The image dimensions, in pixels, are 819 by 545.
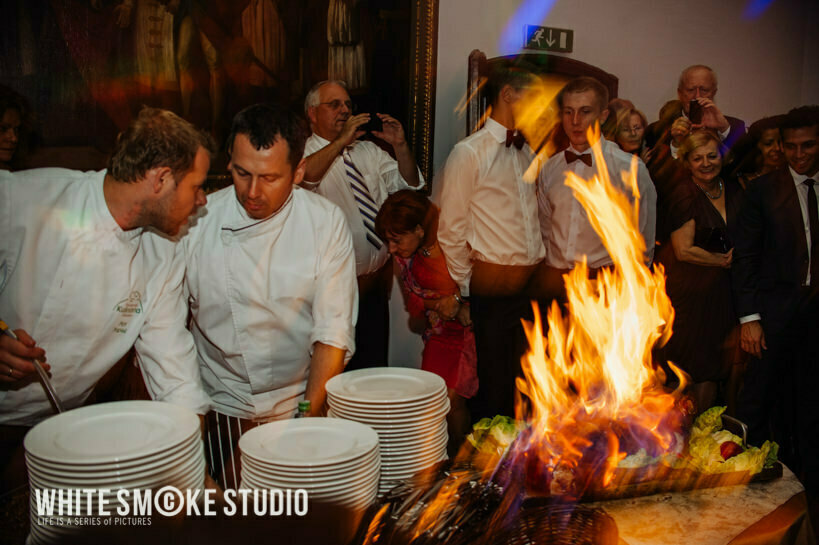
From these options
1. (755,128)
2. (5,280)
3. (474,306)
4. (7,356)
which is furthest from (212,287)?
(755,128)

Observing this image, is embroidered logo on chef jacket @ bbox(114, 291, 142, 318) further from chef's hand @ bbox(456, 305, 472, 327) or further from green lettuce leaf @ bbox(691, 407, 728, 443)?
chef's hand @ bbox(456, 305, 472, 327)

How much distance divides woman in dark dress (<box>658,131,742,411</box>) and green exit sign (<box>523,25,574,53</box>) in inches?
55.6

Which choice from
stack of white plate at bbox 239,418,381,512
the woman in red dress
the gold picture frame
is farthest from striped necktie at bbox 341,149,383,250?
stack of white plate at bbox 239,418,381,512

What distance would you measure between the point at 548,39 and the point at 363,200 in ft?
6.78

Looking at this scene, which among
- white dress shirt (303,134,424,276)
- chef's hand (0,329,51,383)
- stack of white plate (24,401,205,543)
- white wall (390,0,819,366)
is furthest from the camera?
white wall (390,0,819,366)

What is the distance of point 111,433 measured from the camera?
4.26ft

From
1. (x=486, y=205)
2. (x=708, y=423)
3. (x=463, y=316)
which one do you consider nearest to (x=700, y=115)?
(x=486, y=205)

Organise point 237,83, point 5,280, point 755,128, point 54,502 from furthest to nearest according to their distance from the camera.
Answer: point 755,128 → point 237,83 → point 5,280 → point 54,502

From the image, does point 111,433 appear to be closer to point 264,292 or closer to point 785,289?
point 264,292

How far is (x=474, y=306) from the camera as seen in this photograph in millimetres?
3732

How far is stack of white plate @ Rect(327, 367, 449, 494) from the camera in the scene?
1.56 metres

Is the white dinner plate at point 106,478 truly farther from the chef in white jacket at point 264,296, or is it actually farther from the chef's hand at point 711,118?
the chef's hand at point 711,118

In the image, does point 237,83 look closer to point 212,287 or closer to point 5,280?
point 212,287

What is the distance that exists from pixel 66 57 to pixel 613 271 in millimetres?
3050
